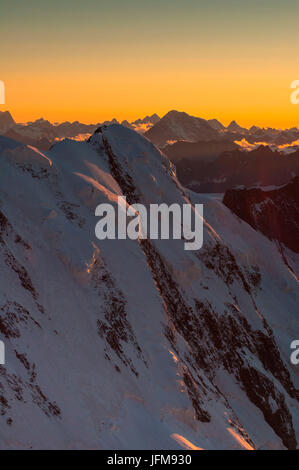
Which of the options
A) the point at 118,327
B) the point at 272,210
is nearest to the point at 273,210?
the point at 272,210

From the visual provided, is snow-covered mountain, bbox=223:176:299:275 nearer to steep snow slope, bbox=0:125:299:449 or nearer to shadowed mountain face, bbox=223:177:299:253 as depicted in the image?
shadowed mountain face, bbox=223:177:299:253

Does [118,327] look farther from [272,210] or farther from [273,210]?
[273,210]

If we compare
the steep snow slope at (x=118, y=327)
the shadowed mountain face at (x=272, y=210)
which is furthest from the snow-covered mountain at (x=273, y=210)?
the steep snow slope at (x=118, y=327)

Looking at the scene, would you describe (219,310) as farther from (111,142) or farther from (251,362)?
(111,142)

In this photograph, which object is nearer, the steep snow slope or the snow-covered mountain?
the steep snow slope

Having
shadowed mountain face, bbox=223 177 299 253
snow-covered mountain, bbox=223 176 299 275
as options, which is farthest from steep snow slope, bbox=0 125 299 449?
snow-covered mountain, bbox=223 176 299 275

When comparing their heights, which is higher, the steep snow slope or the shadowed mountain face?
the steep snow slope
